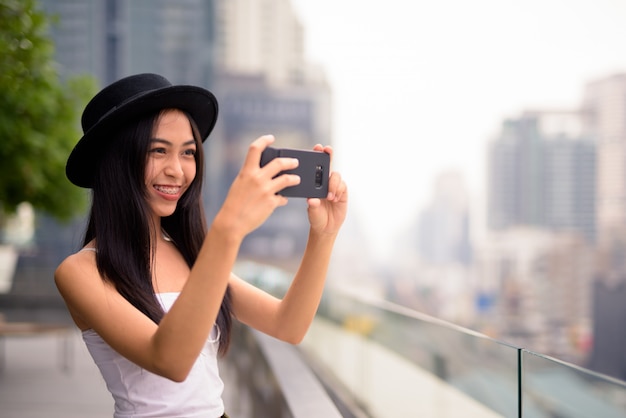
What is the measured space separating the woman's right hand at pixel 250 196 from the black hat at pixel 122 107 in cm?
37

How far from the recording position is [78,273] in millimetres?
1247

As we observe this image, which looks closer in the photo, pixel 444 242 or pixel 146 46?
pixel 146 46

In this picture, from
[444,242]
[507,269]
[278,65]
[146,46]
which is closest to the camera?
[146,46]

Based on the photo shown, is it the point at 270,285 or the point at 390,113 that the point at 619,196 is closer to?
the point at 390,113

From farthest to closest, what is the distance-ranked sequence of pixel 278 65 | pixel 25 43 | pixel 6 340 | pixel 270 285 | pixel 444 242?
pixel 444 242 < pixel 278 65 < pixel 6 340 < pixel 270 285 < pixel 25 43

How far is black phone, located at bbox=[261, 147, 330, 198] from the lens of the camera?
110 cm

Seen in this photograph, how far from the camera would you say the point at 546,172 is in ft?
317

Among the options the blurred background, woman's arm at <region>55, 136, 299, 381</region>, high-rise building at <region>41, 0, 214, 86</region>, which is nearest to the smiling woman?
woman's arm at <region>55, 136, 299, 381</region>

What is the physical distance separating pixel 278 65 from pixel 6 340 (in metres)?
78.1

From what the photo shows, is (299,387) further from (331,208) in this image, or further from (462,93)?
(462,93)

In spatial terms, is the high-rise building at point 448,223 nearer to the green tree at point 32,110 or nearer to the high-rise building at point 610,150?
the high-rise building at point 610,150

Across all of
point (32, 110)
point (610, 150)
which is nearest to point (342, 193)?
point (32, 110)

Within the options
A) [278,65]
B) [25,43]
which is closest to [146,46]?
[278,65]

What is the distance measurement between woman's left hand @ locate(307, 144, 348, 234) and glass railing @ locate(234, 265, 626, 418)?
521mm
